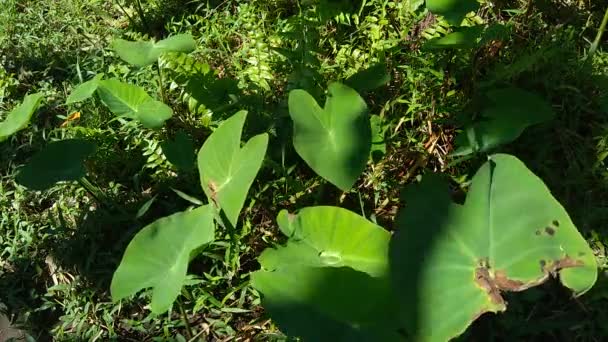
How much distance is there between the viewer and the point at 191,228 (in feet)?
6.20

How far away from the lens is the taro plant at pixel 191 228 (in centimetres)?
178

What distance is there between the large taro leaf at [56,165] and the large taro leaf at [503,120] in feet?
3.84

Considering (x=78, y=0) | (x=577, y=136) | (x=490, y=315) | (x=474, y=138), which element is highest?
(x=78, y=0)

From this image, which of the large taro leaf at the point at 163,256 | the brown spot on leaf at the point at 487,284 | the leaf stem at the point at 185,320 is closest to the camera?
the brown spot on leaf at the point at 487,284

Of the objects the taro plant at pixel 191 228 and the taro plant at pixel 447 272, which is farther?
the taro plant at pixel 191 228

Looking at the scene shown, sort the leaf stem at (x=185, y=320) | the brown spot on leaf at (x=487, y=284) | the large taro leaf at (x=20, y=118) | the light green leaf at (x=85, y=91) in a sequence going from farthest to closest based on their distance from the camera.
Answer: the light green leaf at (x=85, y=91), the large taro leaf at (x=20, y=118), the leaf stem at (x=185, y=320), the brown spot on leaf at (x=487, y=284)

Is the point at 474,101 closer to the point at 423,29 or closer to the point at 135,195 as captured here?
the point at 423,29

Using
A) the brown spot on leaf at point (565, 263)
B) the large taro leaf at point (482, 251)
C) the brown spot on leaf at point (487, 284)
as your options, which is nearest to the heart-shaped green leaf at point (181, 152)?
the large taro leaf at point (482, 251)

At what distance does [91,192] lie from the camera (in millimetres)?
2387

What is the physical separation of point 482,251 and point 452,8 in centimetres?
91

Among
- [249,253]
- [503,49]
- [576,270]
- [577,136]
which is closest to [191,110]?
[249,253]

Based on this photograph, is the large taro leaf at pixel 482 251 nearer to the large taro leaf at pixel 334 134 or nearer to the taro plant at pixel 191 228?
the large taro leaf at pixel 334 134

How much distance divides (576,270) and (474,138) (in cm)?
69

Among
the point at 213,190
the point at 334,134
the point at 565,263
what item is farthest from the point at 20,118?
the point at 565,263
